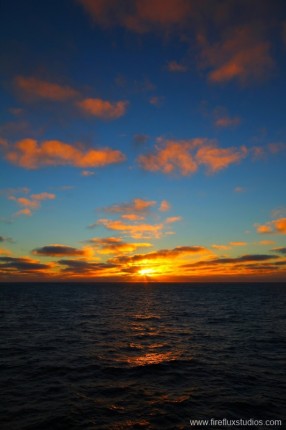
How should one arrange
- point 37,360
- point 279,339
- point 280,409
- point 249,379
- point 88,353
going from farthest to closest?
point 279,339
point 88,353
point 37,360
point 249,379
point 280,409

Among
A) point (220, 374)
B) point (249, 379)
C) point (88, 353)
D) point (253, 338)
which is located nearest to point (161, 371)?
point (220, 374)

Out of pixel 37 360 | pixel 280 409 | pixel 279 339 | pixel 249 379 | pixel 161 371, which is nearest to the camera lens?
pixel 280 409

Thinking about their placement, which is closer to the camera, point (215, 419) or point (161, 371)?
point (215, 419)

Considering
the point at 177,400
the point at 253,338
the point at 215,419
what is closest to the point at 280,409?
the point at 215,419

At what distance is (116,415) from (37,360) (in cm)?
1239

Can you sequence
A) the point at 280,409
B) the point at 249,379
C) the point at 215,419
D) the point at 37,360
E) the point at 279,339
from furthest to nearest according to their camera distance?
the point at 279,339 < the point at 37,360 < the point at 249,379 < the point at 280,409 < the point at 215,419

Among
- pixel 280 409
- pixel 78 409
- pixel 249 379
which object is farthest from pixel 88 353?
pixel 280 409

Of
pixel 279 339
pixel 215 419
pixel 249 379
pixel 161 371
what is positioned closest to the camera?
pixel 215 419

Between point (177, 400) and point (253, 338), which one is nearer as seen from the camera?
point (177, 400)

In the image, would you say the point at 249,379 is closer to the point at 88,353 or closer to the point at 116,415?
the point at 116,415

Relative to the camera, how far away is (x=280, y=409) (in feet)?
53.9

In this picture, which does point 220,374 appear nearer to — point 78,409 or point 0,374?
point 78,409

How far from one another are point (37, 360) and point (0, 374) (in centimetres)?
391

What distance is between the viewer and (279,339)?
34.4 meters
